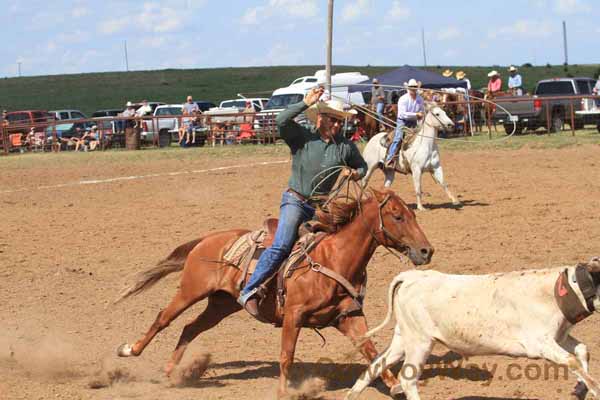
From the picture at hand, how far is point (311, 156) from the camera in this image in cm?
675

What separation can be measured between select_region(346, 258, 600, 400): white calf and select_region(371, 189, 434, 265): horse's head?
312 millimetres

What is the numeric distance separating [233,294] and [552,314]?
2.60m

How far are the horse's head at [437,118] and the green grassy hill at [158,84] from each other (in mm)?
55622

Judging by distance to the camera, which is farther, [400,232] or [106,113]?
[106,113]

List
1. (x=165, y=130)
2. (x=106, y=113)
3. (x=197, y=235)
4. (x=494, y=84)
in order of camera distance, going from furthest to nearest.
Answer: (x=106, y=113), (x=165, y=130), (x=494, y=84), (x=197, y=235)

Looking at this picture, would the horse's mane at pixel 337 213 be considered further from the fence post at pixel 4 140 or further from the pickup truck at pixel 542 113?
the fence post at pixel 4 140

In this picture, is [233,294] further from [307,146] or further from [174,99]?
[174,99]

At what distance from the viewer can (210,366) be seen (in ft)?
24.9

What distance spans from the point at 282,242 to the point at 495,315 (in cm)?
186

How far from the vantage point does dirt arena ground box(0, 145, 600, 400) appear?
698cm

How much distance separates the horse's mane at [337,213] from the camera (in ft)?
21.9

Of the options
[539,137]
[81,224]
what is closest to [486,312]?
[81,224]

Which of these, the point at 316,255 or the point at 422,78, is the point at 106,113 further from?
the point at 316,255

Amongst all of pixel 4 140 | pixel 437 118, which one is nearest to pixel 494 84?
pixel 437 118
